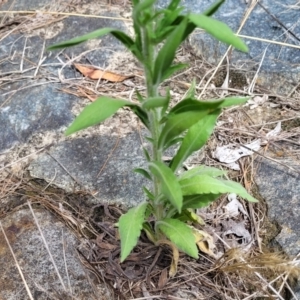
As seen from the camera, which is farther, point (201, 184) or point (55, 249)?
point (55, 249)

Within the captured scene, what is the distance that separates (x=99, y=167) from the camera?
5.77ft

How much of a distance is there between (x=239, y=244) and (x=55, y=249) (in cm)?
58

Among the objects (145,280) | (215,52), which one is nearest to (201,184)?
(145,280)

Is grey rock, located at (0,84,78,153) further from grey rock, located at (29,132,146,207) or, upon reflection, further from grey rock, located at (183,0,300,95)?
grey rock, located at (183,0,300,95)

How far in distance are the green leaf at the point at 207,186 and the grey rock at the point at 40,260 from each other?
0.43 meters

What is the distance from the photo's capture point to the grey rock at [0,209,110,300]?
145cm

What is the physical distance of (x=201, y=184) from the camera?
1.28m

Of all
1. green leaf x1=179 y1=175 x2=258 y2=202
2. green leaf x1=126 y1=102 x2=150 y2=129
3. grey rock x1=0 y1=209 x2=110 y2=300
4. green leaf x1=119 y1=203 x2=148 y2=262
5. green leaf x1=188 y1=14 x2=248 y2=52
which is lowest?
grey rock x1=0 y1=209 x2=110 y2=300

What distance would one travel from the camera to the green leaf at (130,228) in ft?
4.06

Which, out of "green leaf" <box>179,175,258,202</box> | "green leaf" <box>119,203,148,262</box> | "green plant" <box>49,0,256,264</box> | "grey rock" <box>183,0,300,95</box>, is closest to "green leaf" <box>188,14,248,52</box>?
"green plant" <box>49,0,256,264</box>

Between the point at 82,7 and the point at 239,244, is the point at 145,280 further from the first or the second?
the point at 82,7

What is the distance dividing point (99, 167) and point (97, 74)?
518mm

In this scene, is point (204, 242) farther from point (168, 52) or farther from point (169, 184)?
point (168, 52)

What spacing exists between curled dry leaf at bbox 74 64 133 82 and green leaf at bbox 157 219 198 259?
0.88m
